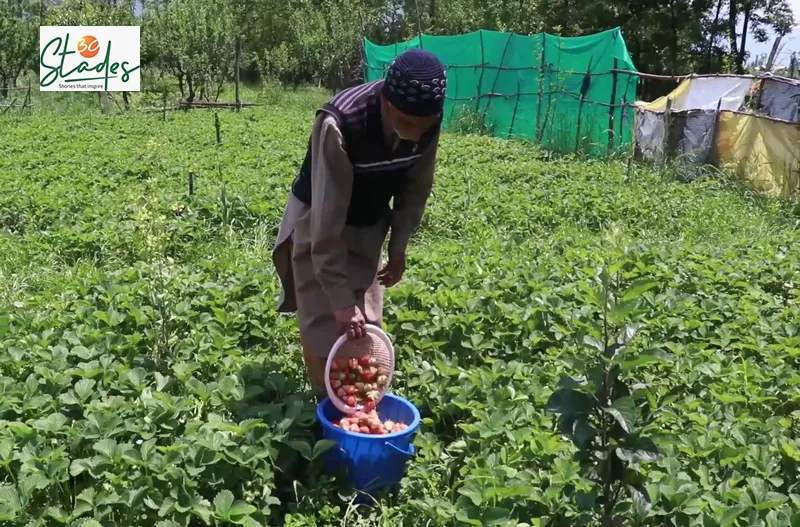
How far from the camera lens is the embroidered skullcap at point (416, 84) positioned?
2523 millimetres

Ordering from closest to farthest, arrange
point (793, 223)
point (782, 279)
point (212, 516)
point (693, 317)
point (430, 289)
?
point (212, 516)
point (693, 317)
point (430, 289)
point (782, 279)
point (793, 223)

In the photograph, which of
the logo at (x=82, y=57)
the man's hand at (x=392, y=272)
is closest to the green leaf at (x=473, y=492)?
the man's hand at (x=392, y=272)

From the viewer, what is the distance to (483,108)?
1554 centimetres

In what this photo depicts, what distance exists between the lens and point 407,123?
2.64 metres

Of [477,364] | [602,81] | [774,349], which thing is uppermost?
[602,81]

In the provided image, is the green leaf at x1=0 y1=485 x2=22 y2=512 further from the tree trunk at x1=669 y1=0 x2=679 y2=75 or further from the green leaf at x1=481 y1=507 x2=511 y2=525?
the tree trunk at x1=669 y1=0 x2=679 y2=75

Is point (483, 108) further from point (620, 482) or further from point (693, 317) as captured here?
point (620, 482)

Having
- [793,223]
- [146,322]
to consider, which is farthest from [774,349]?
[793,223]

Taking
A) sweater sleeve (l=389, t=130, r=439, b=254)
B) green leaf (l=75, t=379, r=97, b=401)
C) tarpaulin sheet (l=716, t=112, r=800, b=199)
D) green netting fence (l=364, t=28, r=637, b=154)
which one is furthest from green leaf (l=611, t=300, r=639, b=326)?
green netting fence (l=364, t=28, r=637, b=154)

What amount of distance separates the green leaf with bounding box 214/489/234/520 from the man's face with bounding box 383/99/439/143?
1.37 metres

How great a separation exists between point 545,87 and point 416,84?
1185 centimetres

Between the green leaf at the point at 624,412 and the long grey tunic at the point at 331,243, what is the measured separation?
113cm

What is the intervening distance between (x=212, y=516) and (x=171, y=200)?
16.2ft

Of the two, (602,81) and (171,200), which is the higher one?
(602,81)
